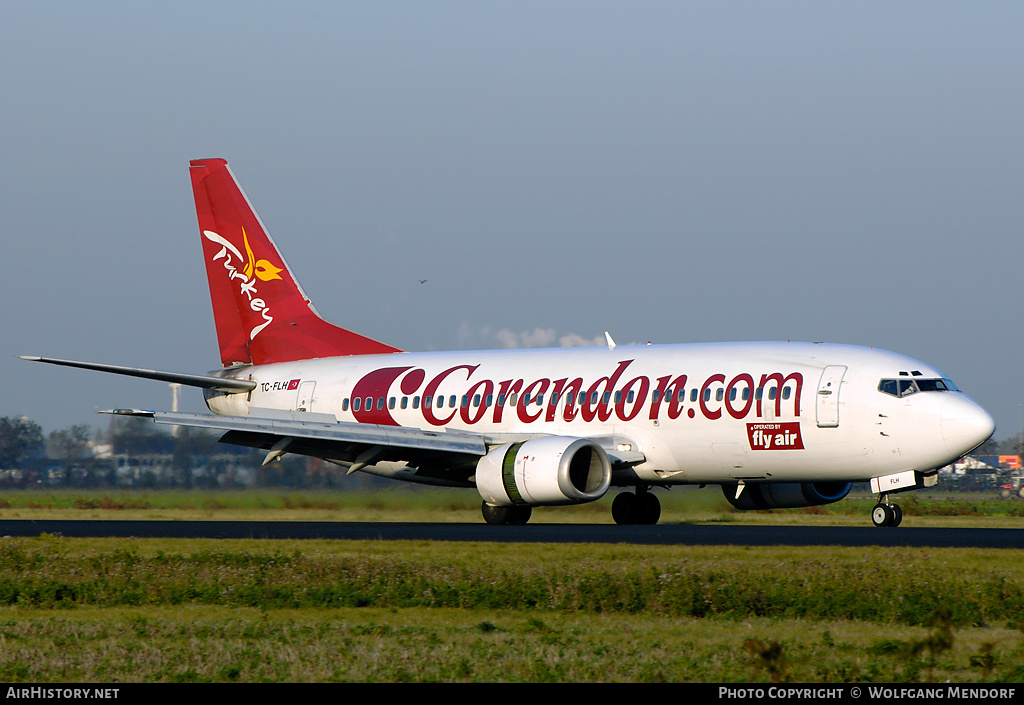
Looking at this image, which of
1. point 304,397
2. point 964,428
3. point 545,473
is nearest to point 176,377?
point 304,397

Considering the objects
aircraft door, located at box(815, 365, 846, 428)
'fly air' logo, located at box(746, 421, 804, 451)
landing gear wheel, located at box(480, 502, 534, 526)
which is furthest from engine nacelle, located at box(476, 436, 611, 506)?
aircraft door, located at box(815, 365, 846, 428)

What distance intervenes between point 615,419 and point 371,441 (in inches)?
200

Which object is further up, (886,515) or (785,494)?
(785,494)

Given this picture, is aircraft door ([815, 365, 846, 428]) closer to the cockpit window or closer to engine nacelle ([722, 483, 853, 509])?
the cockpit window

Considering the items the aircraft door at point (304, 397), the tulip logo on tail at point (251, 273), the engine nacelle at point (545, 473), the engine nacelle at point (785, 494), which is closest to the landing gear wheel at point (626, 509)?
the engine nacelle at point (785, 494)

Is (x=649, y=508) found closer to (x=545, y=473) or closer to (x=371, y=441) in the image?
(x=545, y=473)

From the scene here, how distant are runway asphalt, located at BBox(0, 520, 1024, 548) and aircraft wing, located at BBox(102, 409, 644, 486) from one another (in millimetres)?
1393

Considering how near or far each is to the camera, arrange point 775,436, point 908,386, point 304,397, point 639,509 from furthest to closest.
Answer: point 304,397
point 639,509
point 775,436
point 908,386

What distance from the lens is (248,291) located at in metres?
35.4

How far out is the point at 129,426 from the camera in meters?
42.5

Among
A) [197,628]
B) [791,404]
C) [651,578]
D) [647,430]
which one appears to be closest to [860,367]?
[791,404]

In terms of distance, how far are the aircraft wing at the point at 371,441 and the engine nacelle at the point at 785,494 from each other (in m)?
3.14
